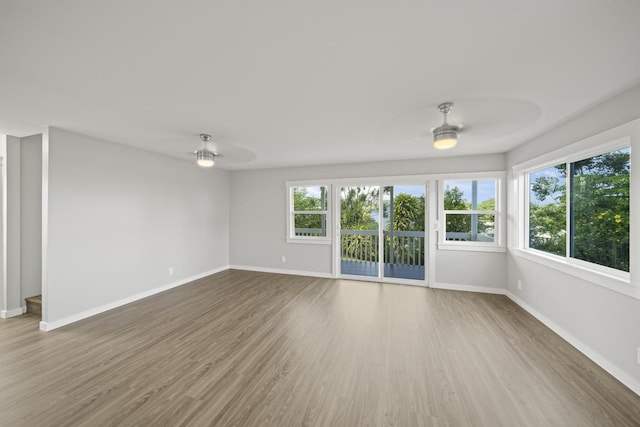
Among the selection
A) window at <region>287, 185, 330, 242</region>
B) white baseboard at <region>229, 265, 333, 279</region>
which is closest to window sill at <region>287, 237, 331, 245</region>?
window at <region>287, 185, 330, 242</region>

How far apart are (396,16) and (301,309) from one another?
3254 mm

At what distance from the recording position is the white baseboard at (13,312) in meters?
3.15

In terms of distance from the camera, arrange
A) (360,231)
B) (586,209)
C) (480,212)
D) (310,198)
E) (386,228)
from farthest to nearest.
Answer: (310,198) → (360,231) → (386,228) → (480,212) → (586,209)

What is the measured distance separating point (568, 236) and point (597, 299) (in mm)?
758

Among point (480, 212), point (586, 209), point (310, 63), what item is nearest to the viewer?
point (310, 63)

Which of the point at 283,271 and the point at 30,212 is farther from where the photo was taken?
the point at 283,271

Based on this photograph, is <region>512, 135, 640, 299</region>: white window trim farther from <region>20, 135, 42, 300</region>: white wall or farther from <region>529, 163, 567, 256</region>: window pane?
<region>20, 135, 42, 300</region>: white wall

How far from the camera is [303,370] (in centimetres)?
211

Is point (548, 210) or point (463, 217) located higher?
point (548, 210)

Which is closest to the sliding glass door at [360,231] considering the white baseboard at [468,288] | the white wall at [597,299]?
the white baseboard at [468,288]

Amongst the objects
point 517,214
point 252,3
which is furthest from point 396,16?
point 517,214

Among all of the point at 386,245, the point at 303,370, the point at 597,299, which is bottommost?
the point at 303,370

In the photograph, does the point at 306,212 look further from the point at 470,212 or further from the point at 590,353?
the point at 590,353

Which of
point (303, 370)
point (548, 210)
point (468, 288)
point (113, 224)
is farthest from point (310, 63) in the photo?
point (468, 288)
